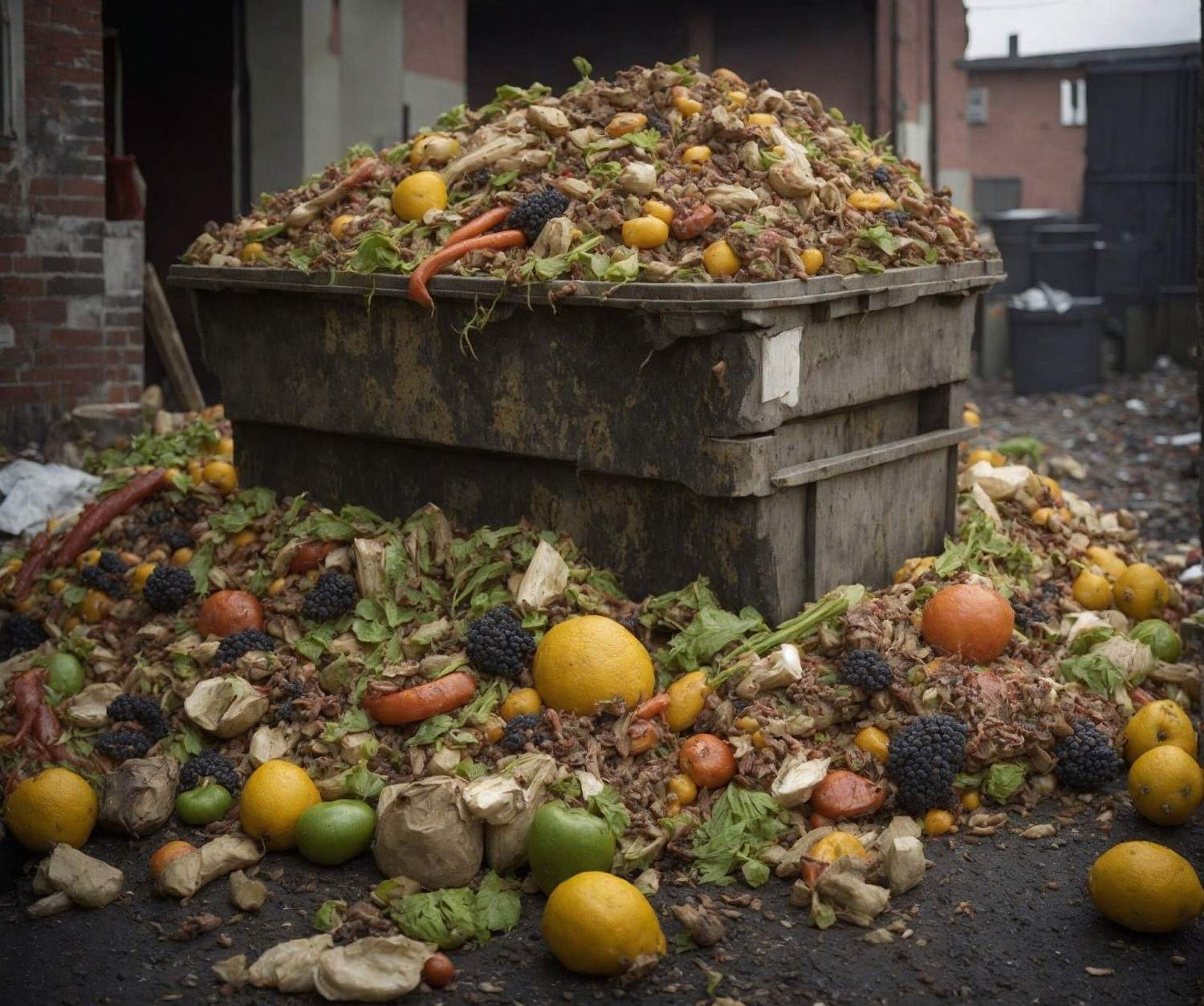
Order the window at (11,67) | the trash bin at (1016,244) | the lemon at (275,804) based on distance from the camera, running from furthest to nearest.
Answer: the trash bin at (1016,244), the window at (11,67), the lemon at (275,804)

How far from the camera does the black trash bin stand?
47.8ft

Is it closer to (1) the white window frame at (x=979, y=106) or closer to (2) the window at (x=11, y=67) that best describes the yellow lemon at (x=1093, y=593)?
(2) the window at (x=11, y=67)

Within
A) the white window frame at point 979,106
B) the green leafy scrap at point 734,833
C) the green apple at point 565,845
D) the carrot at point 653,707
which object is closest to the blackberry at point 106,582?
the carrot at point 653,707

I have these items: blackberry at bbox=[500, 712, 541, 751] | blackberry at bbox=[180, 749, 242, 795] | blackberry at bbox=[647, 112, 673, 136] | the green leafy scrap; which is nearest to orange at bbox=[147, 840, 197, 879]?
blackberry at bbox=[180, 749, 242, 795]

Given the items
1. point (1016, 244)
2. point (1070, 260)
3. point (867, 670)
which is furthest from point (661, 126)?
point (1016, 244)

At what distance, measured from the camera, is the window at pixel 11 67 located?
25.8ft

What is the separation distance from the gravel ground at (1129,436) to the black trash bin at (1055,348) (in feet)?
0.58

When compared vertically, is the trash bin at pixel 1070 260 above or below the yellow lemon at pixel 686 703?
above

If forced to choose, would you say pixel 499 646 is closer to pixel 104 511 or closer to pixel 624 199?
pixel 624 199

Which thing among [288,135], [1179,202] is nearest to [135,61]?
[288,135]

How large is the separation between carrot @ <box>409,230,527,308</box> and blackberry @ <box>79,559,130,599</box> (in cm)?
188

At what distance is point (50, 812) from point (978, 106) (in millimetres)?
34193

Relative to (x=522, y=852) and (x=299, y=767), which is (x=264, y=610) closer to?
(x=299, y=767)

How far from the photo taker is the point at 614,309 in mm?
4953
